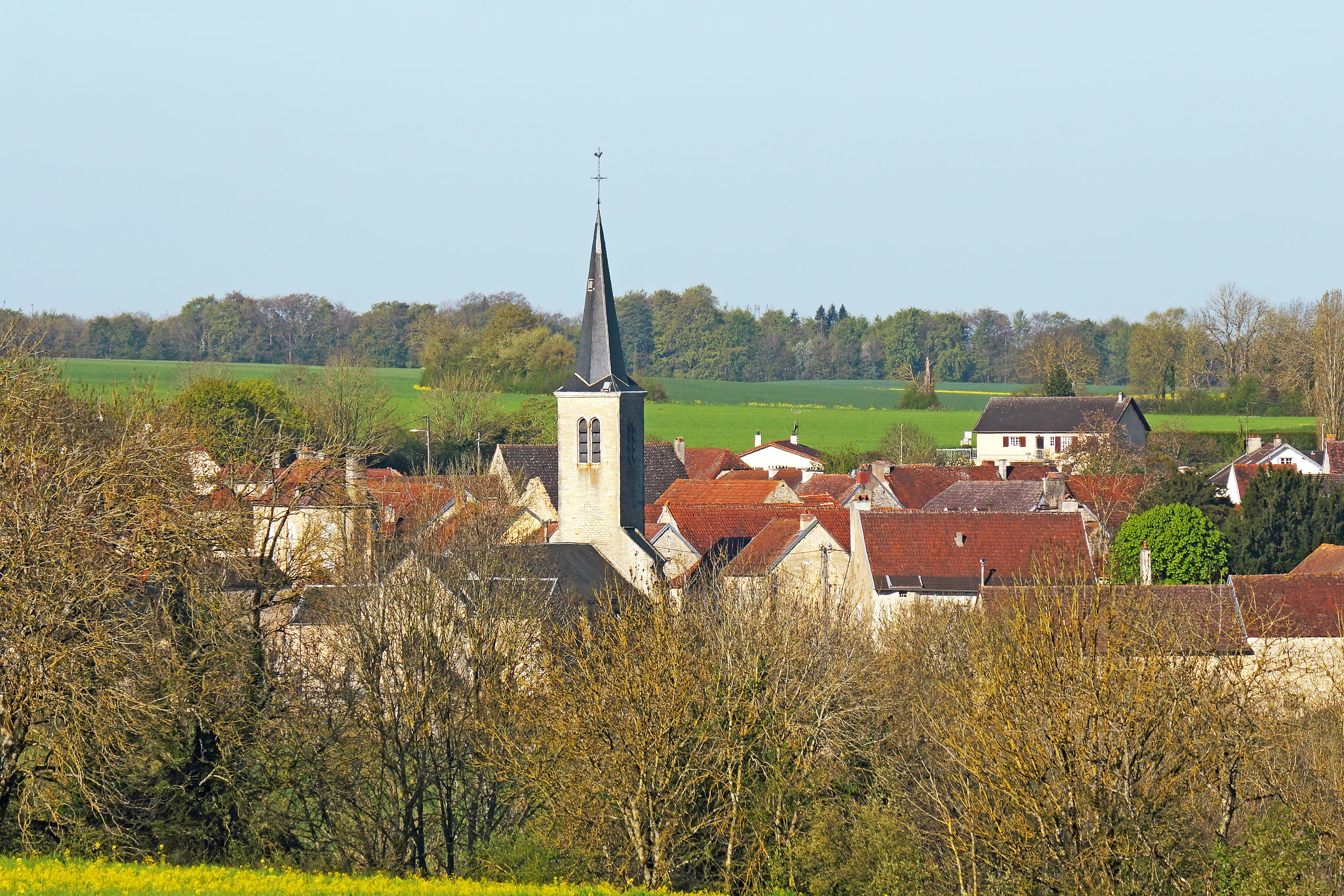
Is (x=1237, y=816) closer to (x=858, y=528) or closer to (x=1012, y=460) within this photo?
(x=858, y=528)

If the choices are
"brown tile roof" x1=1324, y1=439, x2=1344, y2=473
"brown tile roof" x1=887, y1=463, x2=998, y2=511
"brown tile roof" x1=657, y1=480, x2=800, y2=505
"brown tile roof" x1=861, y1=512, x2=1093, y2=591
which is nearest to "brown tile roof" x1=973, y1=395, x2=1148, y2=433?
"brown tile roof" x1=1324, y1=439, x2=1344, y2=473

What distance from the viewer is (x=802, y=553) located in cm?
4178

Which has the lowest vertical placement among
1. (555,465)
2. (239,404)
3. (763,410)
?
(555,465)

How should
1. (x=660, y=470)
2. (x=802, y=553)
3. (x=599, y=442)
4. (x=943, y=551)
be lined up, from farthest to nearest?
1. (x=660, y=470)
2. (x=802, y=553)
3. (x=599, y=442)
4. (x=943, y=551)

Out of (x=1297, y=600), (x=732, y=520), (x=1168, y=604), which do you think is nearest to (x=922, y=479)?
(x=732, y=520)

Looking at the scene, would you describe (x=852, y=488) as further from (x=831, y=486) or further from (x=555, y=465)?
(x=555, y=465)

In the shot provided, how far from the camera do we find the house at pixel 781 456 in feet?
276

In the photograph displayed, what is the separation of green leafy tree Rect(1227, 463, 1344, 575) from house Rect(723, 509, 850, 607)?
12.9 meters

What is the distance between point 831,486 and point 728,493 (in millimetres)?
7122

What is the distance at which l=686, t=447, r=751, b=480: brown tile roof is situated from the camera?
246 feet

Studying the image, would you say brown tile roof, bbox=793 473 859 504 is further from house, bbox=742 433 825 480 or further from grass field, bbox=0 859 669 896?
grass field, bbox=0 859 669 896

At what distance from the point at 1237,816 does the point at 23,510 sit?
16.9 m

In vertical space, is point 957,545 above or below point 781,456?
above

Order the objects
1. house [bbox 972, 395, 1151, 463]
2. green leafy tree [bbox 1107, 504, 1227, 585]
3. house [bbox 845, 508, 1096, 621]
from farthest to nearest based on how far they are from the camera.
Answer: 1. house [bbox 972, 395, 1151, 463]
2. green leafy tree [bbox 1107, 504, 1227, 585]
3. house [bbox 845, 508, 1096, 621]
